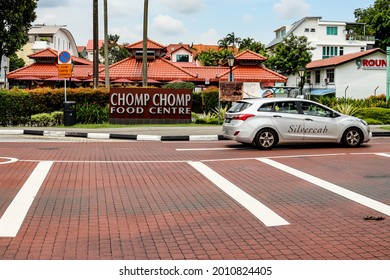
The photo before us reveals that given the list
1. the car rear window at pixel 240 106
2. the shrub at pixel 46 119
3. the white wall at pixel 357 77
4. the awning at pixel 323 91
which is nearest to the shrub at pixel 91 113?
the shrub at pixel 46 119

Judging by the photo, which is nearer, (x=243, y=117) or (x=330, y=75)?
(x=243, y=117)

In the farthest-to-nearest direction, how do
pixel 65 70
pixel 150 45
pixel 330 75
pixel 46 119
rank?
pixel 330 75 < pixel 150 45 < pixel 46 119 < pixel 65 70

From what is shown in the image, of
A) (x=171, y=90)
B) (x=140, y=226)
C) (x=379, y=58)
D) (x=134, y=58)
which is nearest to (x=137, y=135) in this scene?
(x=171, y=90)

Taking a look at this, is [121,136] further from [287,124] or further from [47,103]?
[287,124]

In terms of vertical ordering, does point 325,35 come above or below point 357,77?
above

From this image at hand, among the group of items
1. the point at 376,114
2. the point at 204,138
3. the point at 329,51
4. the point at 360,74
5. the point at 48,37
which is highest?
the point at 48,37

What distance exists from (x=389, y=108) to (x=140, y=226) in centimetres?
2323

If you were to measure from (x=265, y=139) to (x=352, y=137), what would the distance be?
2.71 metres

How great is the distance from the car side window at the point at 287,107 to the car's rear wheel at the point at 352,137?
5.49ft

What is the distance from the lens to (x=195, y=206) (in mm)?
7660

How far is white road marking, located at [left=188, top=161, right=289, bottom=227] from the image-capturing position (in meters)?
6.83

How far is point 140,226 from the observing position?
655 cm

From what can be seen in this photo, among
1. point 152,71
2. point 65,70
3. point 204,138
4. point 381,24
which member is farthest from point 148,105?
point 381,24
